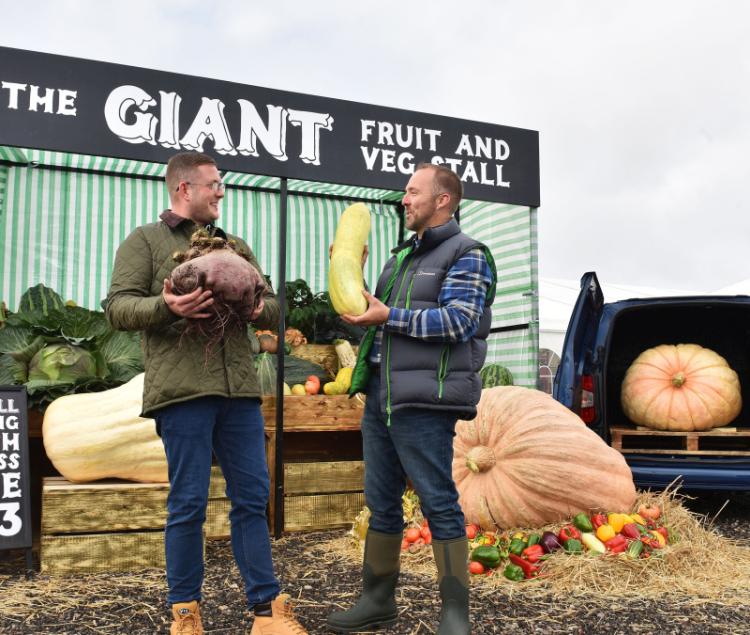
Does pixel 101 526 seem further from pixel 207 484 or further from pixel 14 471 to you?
pixel 207 484

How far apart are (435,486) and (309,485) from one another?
2554 millimetres

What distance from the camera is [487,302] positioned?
9.75ft

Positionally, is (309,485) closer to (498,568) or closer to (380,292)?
(498,568)

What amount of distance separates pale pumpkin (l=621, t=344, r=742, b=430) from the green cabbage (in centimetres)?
394

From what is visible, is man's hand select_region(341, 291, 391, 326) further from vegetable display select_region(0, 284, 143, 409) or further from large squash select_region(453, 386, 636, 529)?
vegetable display select_region(0, 284, 143, 409)

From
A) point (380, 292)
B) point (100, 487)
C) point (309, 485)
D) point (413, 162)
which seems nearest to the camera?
point (380, 292)

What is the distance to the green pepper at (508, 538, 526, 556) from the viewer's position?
398 cm

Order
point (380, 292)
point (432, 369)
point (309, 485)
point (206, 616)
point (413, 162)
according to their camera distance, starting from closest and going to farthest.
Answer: point (432, 369) < point (380, 292) < point (206, 616) < point (309, 485) < point (413, 162)

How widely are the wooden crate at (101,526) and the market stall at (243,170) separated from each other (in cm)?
97

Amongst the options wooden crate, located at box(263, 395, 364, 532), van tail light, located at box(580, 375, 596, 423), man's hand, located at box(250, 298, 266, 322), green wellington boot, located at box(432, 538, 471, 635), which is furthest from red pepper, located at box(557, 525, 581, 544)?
man's hand, located at box(250, 298, 266, 322)

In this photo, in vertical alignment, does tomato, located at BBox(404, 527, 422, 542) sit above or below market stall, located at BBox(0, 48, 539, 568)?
below

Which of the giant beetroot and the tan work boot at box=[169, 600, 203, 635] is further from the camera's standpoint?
the tan work boot at box=[169, 600, 203, 635]

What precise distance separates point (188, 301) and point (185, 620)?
3.81 feet

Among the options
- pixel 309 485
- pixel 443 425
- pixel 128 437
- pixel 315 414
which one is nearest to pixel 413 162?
pixel 315 414
